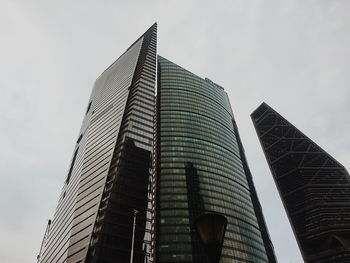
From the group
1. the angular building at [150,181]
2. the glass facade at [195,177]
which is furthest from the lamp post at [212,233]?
the glass facade at [195,177]

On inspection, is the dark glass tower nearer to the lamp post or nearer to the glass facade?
the glass facade

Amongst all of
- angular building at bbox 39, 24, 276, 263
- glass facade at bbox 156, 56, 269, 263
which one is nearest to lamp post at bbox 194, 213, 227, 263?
angular building at bbox 39, 24, 276, 263

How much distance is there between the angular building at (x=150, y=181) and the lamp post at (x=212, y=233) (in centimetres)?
6909

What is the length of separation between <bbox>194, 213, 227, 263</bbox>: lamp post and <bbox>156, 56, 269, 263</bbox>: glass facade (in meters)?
83.6

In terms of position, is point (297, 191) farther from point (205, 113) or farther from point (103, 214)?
point (103, 214)

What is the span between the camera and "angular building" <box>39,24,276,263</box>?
79.2 meters

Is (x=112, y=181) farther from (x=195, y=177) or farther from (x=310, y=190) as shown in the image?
(x=310, y=190)

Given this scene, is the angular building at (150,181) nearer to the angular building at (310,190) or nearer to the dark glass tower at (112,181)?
the dark glass tower at (112,181)

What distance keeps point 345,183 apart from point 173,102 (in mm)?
89541

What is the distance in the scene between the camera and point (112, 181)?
84.4 m

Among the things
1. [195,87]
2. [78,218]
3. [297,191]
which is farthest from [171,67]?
[78,218]

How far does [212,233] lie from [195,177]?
101 m

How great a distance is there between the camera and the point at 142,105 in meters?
112

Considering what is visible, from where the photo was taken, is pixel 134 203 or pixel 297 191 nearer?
pixel 134 203
